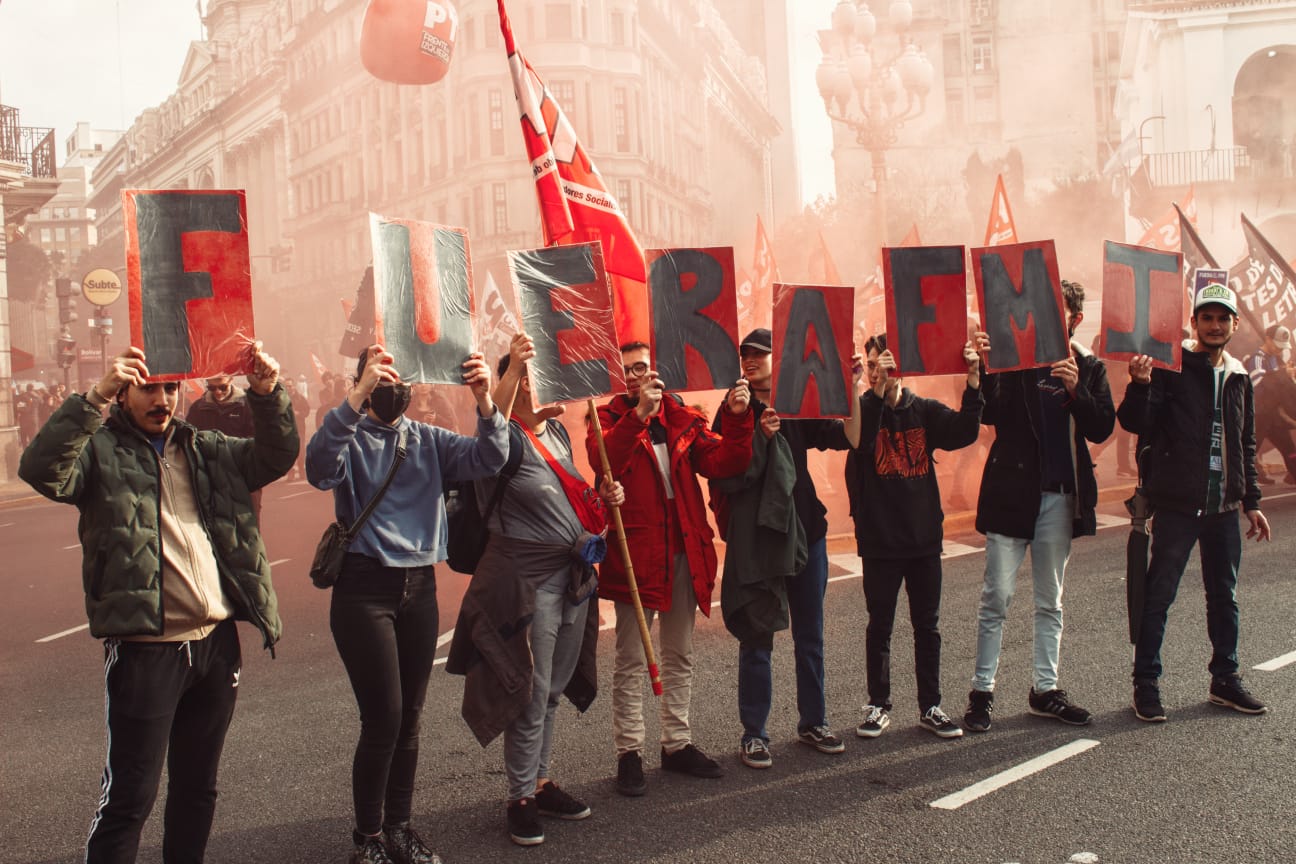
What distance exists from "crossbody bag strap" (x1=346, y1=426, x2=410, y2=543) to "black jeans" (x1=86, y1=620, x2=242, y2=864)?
1.61 feet

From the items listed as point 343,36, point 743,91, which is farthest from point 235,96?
point 743,91

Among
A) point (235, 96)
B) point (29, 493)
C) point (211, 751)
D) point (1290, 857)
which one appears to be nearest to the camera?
point (211, 751)

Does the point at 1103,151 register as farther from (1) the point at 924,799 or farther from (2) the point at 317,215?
(1) the point at 924,799

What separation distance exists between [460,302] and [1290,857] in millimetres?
3241

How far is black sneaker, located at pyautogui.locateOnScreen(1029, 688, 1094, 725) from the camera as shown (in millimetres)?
5105

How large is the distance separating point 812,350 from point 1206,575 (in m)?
2.20

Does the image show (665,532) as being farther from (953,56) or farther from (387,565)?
(953,56)

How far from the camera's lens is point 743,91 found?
141ft

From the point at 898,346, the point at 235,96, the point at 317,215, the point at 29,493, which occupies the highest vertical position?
the point at 235,96

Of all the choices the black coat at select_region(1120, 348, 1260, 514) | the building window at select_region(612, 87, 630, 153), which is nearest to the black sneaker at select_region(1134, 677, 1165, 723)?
the black coat at select_region(1120, 348, 1260, 514)

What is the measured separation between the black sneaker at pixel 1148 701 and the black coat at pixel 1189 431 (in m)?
0.80

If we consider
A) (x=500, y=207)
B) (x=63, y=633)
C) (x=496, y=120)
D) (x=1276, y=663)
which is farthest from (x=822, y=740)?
(x=496, y=120)

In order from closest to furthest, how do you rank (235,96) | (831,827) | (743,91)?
(831,827) < (235,96) < (743,91)

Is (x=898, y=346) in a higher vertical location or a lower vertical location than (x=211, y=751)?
higher
